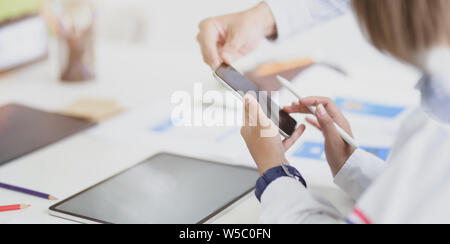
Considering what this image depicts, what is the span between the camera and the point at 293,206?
0.65 metres

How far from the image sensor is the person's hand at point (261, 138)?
0.72m

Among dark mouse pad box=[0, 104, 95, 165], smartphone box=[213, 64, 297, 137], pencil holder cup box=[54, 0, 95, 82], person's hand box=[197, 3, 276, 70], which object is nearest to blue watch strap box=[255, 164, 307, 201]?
smartphone box=[213, 64, 297, 137]

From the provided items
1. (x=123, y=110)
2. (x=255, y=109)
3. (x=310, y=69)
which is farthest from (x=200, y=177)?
(x=310, y=69)

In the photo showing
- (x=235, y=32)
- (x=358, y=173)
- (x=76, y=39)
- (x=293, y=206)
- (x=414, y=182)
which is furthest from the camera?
(x=76, y=39)

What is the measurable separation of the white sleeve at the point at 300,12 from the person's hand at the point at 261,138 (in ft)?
0.95

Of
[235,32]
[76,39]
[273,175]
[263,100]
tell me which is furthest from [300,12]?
[76,39]

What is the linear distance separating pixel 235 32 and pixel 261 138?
0.95 ft

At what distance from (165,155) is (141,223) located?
229mm

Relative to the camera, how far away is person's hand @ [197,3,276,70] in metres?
0.95

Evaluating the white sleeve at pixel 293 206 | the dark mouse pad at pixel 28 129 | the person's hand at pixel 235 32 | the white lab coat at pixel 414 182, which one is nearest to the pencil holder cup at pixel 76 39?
the dark mouse pad at pixel 28 129

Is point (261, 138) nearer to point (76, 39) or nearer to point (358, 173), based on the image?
point (358, 173)

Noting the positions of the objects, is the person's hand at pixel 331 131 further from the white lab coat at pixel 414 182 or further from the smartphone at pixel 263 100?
the white lab coat at pixel 414 182

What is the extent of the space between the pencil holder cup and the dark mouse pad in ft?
0.62
